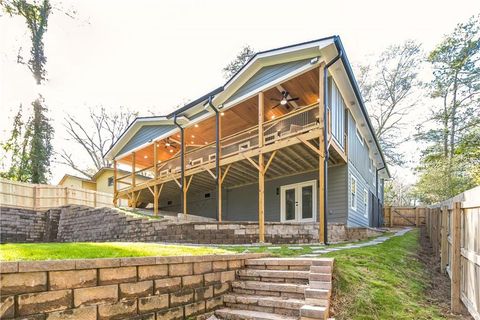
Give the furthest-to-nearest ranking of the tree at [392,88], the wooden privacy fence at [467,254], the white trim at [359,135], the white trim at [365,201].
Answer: the tree at [392,88]
the white trim at [365,201]
the white trim at [359,135]
the wooden privacy fence at [467,254]

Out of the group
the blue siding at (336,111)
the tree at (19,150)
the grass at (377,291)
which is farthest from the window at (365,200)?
the tree at (19,150)

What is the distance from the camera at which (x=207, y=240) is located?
8609mm

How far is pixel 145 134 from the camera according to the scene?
15.7m

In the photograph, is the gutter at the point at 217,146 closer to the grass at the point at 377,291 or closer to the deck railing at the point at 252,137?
the deck railing at the point at 252,137

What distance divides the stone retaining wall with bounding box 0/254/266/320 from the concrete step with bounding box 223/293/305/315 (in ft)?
0.53

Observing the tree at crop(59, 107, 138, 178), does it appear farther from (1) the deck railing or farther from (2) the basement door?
(2) the basement door

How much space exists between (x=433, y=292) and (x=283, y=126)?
268 inches

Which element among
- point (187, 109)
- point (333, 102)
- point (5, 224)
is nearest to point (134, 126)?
point (187, 109)

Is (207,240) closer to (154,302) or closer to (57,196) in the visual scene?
(154,302)

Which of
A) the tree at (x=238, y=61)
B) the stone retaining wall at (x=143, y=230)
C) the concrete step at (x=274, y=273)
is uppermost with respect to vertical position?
the tree at (x=238, y=61)

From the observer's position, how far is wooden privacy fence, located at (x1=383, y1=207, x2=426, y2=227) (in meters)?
19.5

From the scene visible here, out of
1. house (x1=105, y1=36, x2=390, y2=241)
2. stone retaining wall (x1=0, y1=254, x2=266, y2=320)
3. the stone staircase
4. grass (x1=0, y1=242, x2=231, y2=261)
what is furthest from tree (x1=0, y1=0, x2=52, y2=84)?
the stone staircase

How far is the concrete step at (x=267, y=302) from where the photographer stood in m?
3.21

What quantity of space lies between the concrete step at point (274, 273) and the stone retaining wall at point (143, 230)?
4679 mm
